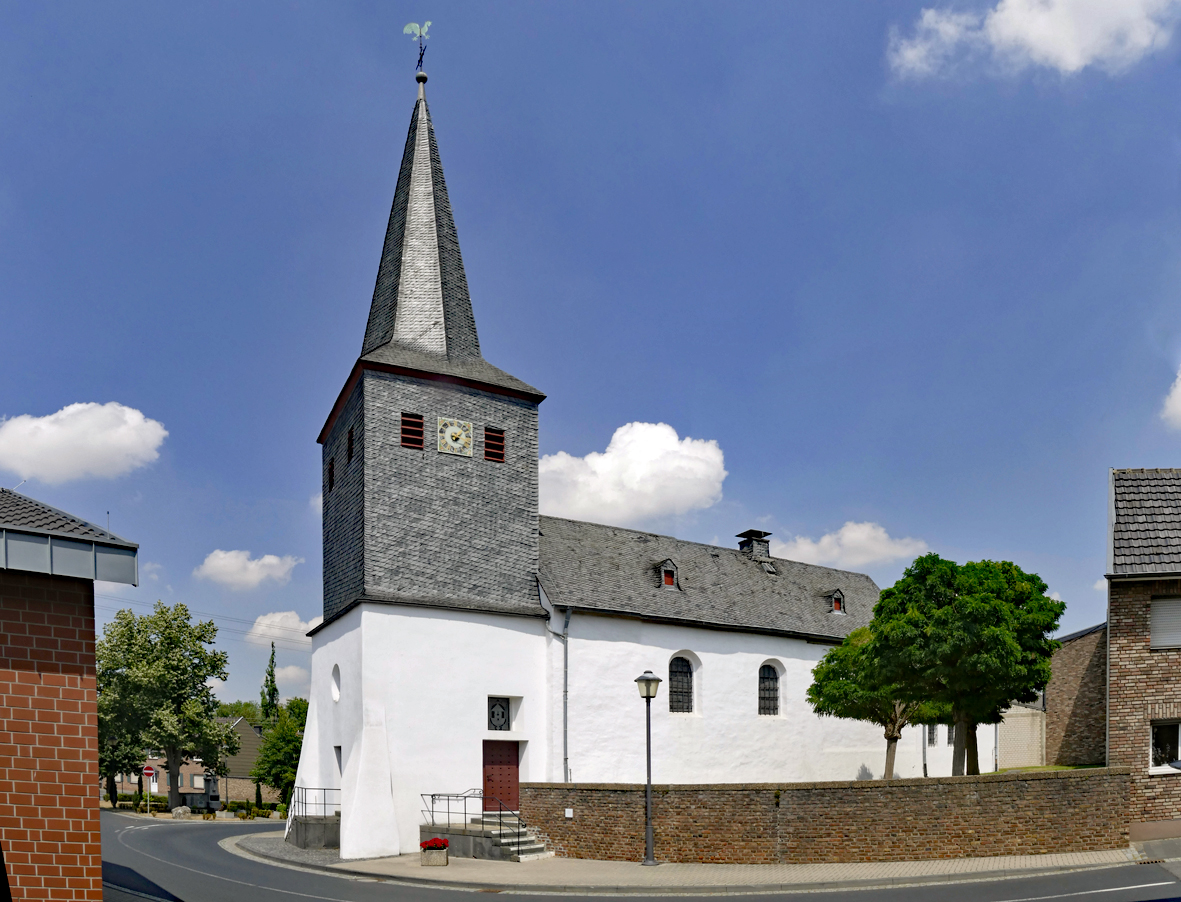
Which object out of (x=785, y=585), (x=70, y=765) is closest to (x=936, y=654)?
(x=785, y=585)

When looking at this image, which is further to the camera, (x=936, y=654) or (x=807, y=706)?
(x=807, y=706)

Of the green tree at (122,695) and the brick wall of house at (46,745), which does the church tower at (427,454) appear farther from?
the green tree at (122,695)

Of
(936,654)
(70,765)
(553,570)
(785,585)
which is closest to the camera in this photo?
(70,765)

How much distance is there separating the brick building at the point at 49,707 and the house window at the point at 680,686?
839 inches

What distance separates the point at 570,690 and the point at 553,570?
375cm

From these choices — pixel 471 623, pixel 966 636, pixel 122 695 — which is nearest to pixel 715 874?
pixel 966 636

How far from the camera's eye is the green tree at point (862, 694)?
25984 mm

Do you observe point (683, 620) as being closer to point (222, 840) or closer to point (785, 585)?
point (785, 585)

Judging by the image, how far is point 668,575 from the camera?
3192 centimetres

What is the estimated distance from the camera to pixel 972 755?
2553 centimetres

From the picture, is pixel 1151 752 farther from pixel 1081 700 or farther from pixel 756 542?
pixel 756 542

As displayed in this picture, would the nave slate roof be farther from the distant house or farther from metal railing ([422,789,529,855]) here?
the distant house

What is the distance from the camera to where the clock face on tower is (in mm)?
27328

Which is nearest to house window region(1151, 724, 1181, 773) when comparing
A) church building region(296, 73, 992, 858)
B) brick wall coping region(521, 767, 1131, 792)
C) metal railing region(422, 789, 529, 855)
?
brick wall coping region(521, 767, 1131, 792)
